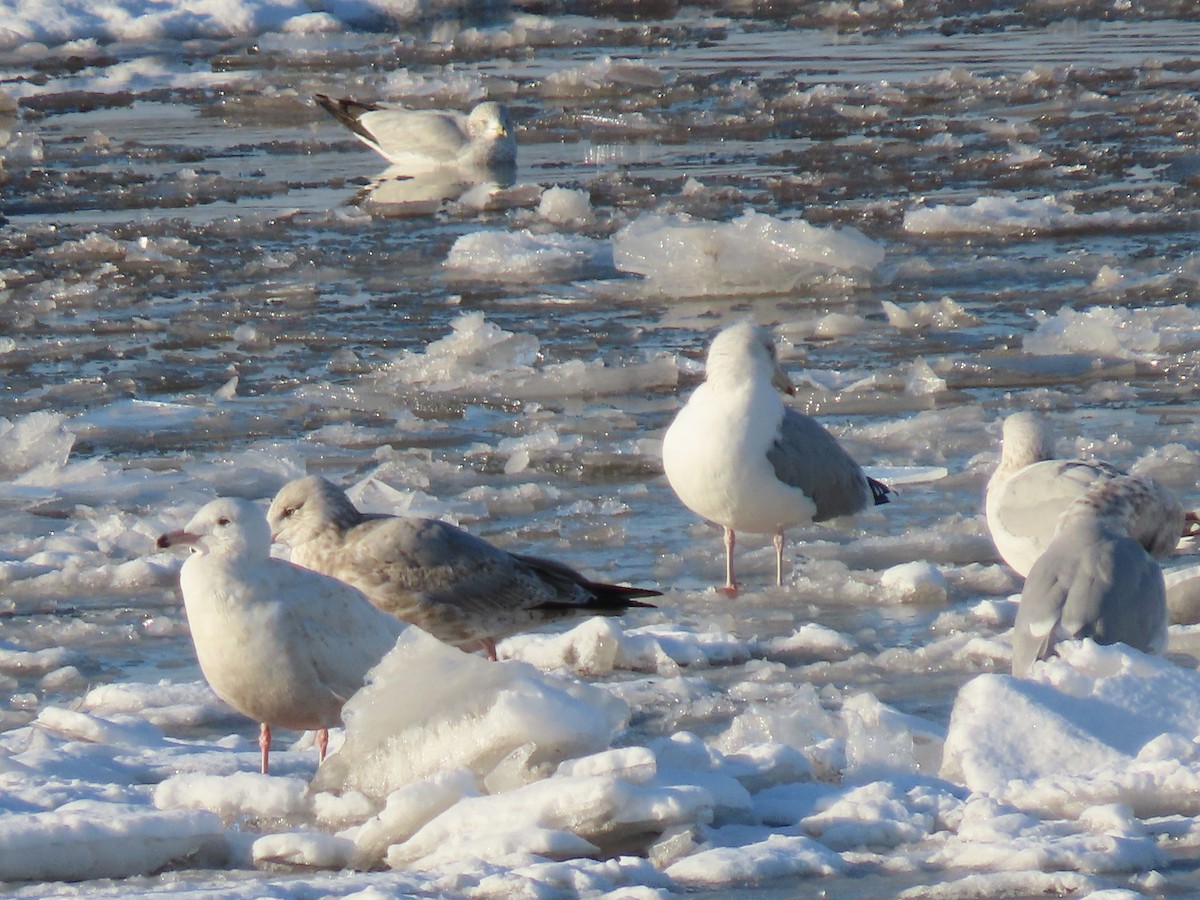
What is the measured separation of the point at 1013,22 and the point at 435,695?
62.2 ft

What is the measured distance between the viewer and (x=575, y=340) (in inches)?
349

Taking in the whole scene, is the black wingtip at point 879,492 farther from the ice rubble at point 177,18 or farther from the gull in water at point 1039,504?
the ice rubble at point 177,18

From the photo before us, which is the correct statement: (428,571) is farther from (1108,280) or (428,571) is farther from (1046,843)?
(1108,280)

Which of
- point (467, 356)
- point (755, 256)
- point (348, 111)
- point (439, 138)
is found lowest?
point (467, 356)

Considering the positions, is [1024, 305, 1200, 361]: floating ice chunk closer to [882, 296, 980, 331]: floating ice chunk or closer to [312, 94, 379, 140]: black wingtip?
[882, 296, 980, 331]: floating ice chunk

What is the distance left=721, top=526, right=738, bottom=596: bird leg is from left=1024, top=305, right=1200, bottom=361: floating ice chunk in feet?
9.26

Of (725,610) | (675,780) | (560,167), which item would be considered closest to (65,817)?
(675,780)

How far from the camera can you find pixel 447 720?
3881 mm

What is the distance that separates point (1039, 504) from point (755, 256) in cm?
475

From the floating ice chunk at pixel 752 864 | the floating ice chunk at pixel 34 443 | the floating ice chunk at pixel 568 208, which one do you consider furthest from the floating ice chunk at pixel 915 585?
the floating ice chunk at pixel 568 208

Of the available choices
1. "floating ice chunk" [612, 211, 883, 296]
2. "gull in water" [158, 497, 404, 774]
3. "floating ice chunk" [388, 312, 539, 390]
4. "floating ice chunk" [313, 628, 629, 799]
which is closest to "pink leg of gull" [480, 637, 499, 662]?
"gull in water" [158, 497, 404, 774]

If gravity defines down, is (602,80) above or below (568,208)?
above

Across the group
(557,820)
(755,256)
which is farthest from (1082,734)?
(755,256)

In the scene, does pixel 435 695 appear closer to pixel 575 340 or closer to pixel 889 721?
pixel 889 721
